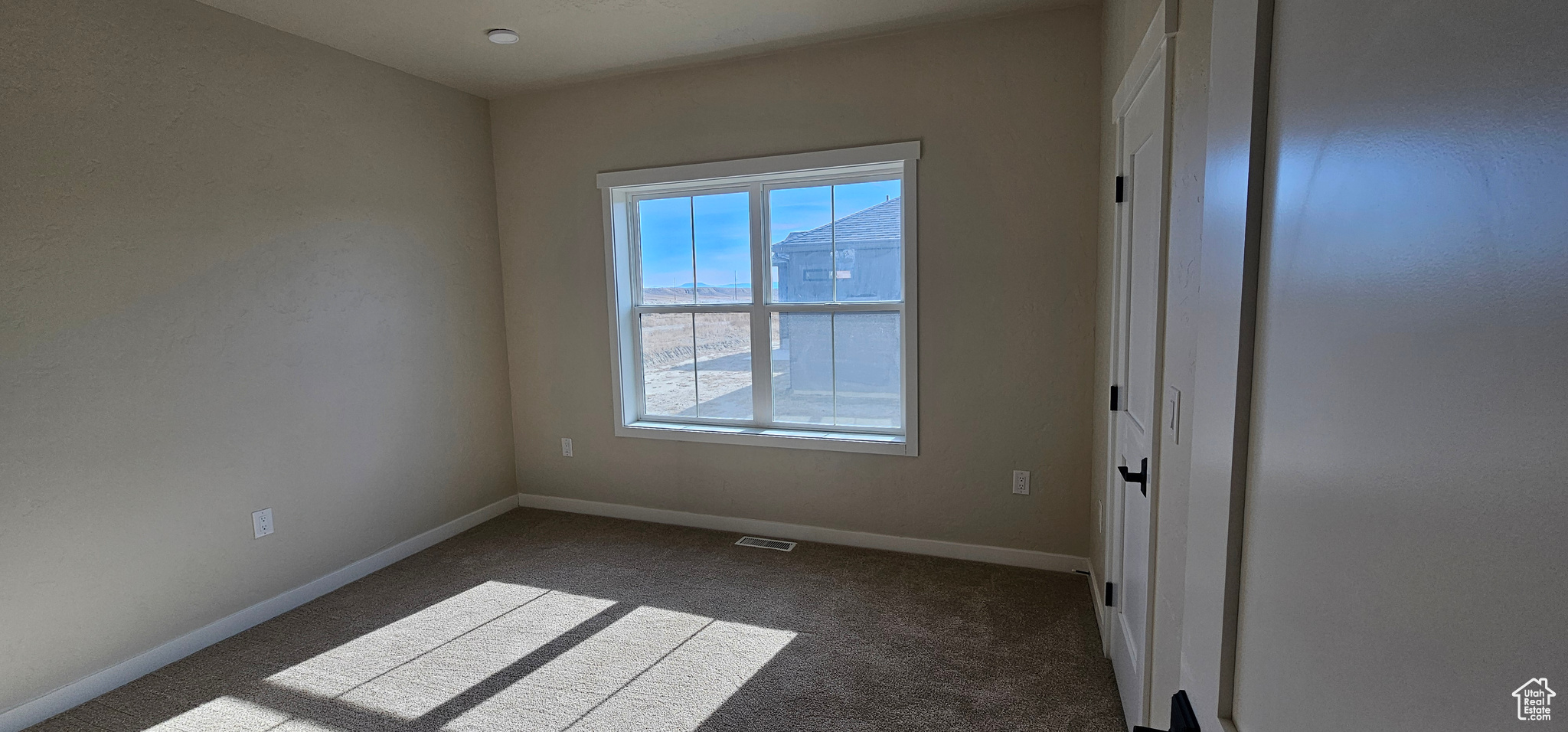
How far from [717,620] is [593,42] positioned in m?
2.77

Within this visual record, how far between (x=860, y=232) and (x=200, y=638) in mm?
3414

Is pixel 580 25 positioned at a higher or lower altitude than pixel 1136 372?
higher

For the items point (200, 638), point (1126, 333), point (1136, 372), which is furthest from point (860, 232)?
point (200, 638)

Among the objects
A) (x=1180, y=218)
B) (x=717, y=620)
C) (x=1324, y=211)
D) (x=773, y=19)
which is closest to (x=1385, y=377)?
(x=1324, y=211)

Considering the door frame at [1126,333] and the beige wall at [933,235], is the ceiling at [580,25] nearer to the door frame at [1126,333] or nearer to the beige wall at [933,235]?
the beige wall at [933,235]

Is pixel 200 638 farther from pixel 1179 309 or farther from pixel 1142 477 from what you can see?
pixel 1179 309

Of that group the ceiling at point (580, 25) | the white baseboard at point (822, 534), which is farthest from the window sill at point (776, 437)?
the ceiling at point (580, 25)

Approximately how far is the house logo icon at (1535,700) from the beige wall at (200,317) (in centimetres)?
349

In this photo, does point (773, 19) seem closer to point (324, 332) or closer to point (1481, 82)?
point (324, 332)

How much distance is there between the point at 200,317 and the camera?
273 centimetres

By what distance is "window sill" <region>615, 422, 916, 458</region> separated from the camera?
11.5ft

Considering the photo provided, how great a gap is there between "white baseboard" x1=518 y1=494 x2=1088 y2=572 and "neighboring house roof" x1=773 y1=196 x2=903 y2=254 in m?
1.54

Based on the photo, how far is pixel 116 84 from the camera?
97.4 inches

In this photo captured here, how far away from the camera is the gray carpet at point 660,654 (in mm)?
2240
